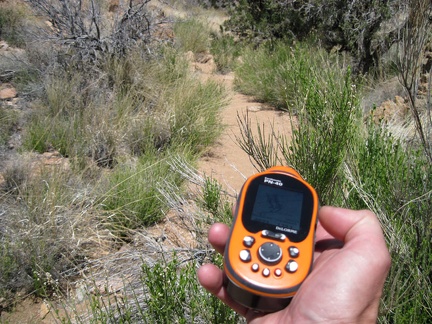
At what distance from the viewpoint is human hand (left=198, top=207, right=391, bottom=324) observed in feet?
4.46

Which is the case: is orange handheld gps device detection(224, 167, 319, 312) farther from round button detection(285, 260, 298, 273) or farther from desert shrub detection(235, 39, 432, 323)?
desert shrub detection(235, 39, 432, 323)

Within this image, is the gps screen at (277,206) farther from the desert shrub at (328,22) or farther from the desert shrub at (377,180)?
the desert shrub at (328,22)

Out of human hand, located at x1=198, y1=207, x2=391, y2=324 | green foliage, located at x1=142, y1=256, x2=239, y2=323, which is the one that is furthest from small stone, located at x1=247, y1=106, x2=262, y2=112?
human hand, located at x1=198, y1=207, x2=391, y2=324

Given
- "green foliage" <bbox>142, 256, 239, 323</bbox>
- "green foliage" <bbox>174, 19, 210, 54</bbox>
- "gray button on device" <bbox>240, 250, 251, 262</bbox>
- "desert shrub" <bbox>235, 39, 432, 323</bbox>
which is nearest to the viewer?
"gray button on device" <bbox>240, 250, 251, 262</bbox>

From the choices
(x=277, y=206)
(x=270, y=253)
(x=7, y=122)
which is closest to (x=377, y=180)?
(x=277, y=206)

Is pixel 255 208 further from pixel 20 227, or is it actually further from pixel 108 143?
pixel 108 143

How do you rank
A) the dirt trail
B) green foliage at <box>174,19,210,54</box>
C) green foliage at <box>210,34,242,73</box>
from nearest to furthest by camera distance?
the dirt trail
green foliage at <box>210,34,242,73</box>
green foliage at <box>174,19,210,54</box>

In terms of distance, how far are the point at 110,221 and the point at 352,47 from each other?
5.61m

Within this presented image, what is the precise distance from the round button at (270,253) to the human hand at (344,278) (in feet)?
0.42

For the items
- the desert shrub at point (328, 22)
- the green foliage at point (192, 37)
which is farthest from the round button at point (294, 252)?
the green foliage at point (192, 37)

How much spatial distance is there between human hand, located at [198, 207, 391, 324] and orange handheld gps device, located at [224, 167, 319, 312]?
0.15 ft

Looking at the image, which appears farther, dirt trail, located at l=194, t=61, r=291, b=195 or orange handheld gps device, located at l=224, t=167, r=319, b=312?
dirt trail, located at l=194, t=61, r=291, b=195

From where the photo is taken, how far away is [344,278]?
137cm

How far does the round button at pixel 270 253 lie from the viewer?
1.47m
